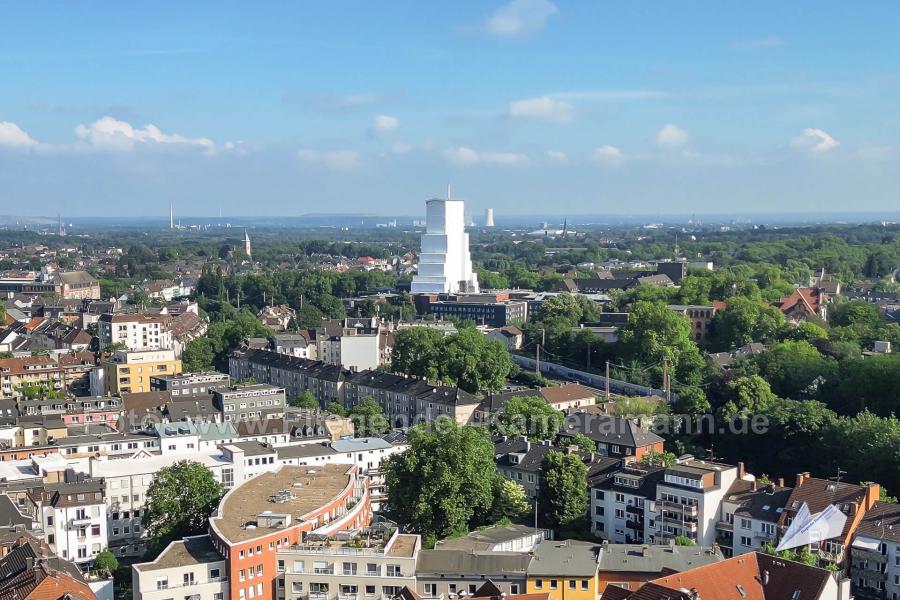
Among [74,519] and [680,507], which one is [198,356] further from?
[680,507]

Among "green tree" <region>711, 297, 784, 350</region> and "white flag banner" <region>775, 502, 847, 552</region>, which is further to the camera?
"green tree" <region>711, 297, 784, 350</region>

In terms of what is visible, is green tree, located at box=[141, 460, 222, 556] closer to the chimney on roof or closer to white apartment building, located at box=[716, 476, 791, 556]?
white apartment building, located at box=[716, 476, 791, 556]

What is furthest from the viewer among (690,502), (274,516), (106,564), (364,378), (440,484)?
(364,378)

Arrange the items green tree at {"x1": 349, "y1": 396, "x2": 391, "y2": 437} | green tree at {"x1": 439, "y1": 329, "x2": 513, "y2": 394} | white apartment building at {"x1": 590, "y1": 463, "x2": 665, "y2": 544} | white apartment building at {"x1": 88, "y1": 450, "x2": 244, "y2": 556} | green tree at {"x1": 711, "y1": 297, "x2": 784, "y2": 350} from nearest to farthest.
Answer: white apartment building at {"x1": 88, "y1": 450, "x2": 244, "y2": 556}, white apartment building at {"x1": 590, "y1": 463, "x2": 665, "y2": 544}, green tree at {"x1": 349, "y1": 396, "x2": 391, "y2": 437}, green tree at {"x1": 439, "y1": 329, "x2": 513, "y2": 394}, green tree at {"x1": 711, "y1": 297, "x2": 784, "y2": 350}

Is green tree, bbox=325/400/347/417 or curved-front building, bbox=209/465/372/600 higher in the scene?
curved-front building, bbox=209/465/372/600

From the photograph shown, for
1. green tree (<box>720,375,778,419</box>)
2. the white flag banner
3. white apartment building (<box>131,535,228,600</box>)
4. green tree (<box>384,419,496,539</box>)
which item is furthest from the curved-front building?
green tree (<box>720,375,778,419</box>)

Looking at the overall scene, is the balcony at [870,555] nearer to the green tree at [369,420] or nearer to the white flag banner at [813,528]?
the white flag banner at [813,528]

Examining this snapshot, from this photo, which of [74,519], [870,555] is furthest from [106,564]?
[870,555]

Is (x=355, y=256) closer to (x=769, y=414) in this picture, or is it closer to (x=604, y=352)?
(x=604, y=352)
